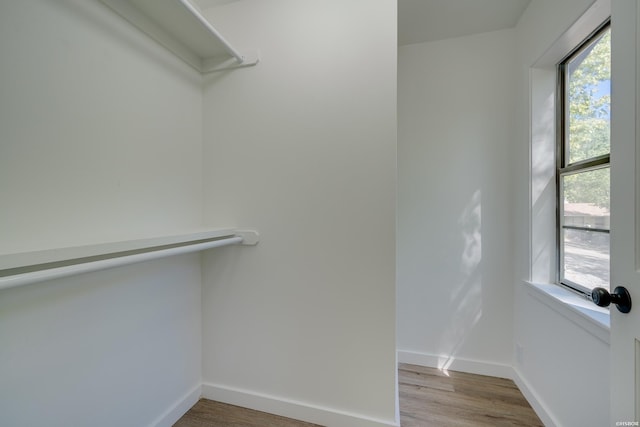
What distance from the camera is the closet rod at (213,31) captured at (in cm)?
114

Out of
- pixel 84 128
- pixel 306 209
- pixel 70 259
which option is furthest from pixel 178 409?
pixel 84 128

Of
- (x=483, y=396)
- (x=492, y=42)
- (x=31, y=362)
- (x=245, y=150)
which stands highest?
(x=492, y=42)

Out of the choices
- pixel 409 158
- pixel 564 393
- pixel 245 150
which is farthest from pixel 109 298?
pixel 564 393

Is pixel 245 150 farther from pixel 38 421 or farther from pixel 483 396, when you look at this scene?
pixel 483 396

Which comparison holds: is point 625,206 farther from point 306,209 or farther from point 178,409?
point 178,409

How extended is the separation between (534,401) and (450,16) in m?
2.53

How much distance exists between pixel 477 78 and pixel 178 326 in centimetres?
264

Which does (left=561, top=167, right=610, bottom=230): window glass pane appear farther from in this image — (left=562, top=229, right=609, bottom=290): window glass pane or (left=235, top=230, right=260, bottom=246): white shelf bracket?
(left=235, top=230, right=260, bottom=246): white shelf bracket

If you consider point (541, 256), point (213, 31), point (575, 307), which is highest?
point (213, 31)

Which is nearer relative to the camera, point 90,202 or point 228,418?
point 90,202

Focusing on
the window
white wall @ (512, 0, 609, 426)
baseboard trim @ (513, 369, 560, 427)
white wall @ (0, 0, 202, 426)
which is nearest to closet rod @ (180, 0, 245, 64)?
white wall @ (0, 0, 202, 426)

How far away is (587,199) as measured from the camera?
1.35 metres

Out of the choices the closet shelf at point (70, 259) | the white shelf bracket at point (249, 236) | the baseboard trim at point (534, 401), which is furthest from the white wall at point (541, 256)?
the closet shelf at point (70, 259)

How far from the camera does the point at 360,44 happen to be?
1.39 m
